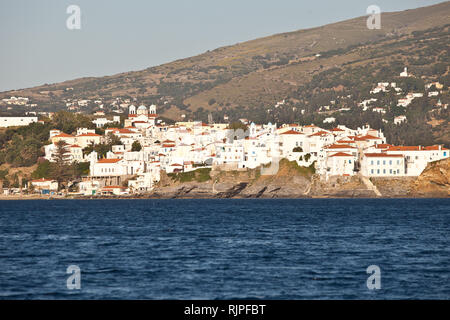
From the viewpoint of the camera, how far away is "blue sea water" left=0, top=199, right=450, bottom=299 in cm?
3084

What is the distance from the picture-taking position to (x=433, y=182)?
127812mm

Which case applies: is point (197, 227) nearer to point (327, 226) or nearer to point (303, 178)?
point (327, 226)

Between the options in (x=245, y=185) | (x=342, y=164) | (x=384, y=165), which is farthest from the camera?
(x=245, y=185)

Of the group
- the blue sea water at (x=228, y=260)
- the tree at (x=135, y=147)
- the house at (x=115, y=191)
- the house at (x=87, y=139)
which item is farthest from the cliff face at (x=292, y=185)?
the blue sea water at (x=228, y=260)

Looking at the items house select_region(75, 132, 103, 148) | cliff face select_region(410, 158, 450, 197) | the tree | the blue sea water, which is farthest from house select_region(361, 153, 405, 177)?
house select_region(75, 132, 103, 148)

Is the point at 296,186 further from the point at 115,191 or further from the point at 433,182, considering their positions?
the point at 115,191

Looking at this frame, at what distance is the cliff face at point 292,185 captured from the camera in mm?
128125

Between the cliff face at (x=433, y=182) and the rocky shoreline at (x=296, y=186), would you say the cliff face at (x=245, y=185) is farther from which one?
the cliff face at (x=433, y=182)

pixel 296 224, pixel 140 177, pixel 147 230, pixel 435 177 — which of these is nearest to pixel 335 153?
pixel 435 177

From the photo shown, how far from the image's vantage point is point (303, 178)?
134625 millimetres

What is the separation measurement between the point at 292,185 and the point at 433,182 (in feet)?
78.7

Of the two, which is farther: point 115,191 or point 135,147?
point 135,147

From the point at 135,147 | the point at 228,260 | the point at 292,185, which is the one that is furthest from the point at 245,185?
the point at 228,260

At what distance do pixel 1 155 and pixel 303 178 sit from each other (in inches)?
2957
